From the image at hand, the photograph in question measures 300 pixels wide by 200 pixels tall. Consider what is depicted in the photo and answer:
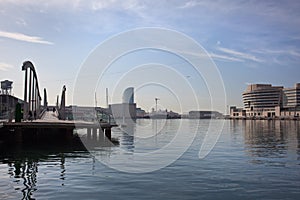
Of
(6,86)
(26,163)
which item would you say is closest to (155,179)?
(26,163)

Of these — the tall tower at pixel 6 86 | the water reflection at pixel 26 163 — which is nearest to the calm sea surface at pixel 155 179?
the water reflection at pixel 26 163

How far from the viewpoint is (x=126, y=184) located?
772 inches

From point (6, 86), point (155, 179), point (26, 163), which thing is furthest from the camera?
point (6, 86)

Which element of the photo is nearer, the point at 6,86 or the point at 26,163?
the point at 26,163

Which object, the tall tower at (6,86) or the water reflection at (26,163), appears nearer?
the water reflection at (26,163)

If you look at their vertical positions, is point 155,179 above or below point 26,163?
below

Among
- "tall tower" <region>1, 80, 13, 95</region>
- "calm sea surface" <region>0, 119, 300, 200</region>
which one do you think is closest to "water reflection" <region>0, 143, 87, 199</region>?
"calm sea surface" <region>0, 119, 300, 200</region>

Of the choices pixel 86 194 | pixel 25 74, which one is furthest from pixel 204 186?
pixel 25 74

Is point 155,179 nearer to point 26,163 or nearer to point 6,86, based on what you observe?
point 26,163

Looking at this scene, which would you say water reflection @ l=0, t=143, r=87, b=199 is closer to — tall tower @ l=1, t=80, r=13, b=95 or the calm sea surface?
the calm sea surface

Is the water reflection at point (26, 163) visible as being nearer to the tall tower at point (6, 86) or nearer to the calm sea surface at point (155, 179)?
the calm sea surface at point (155, 179)

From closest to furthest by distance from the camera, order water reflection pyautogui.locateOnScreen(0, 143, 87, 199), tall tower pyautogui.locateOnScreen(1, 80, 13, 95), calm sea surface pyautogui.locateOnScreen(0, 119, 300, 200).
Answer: calm sea surface pyautogui.locateOnScreen(0, 119, 300, 200) < water reflection pyautogui.locateOnScreen(0, 143, 87, 199) < tall tower pyautogui.locateOnScreen(1, 80, 13, 95)

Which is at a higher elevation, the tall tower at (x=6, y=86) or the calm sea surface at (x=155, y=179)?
the tall tower at (x=6, y=86)

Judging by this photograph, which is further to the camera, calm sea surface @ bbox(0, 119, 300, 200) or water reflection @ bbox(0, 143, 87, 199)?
water reflection @ bbox(0, 143, 87, 199)
